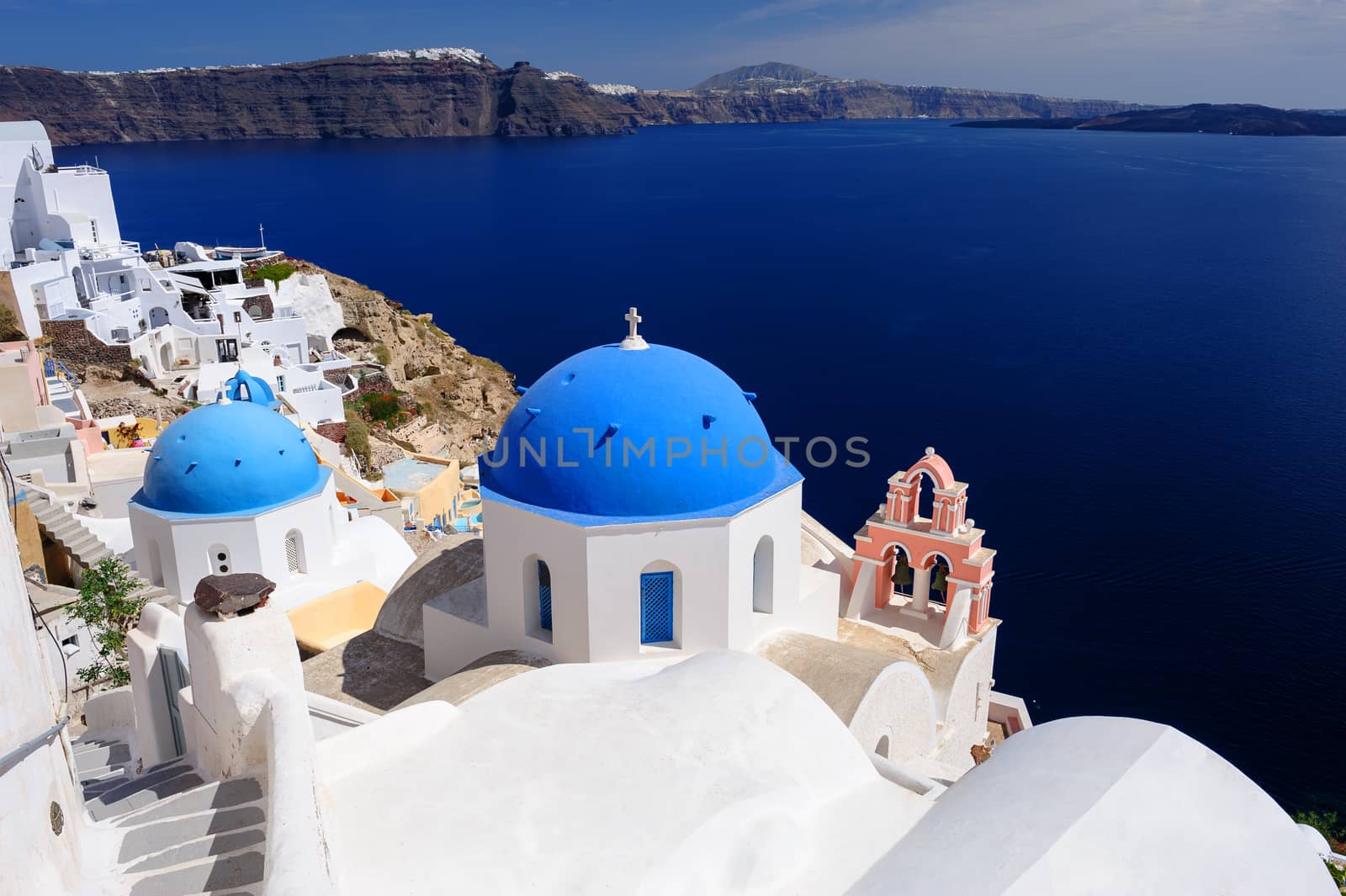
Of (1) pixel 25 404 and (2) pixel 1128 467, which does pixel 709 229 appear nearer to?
(2) pixel 1128 467

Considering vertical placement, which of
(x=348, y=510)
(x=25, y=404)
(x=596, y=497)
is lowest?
(x=348, y=510)

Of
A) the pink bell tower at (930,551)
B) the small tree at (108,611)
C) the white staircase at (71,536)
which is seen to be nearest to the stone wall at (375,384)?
the white staircase at (71,536)

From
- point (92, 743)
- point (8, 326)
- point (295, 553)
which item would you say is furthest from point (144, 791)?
point (8, 326)

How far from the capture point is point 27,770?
15.0ft

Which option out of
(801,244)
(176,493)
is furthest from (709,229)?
(176,493)

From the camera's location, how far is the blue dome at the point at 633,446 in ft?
34.8

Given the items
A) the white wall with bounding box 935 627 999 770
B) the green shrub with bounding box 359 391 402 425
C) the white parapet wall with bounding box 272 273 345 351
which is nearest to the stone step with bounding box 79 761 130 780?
the white wall with bounding box 935 627 999 770

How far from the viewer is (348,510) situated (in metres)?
21.8

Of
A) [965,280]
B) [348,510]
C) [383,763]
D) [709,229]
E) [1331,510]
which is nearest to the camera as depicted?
[383,763]

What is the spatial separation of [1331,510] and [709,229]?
220 feet

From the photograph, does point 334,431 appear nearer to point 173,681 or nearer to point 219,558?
point 219,558

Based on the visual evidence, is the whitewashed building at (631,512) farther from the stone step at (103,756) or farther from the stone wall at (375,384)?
the stone wall at (375,384)

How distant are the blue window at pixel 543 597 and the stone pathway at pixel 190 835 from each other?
4.90 meters

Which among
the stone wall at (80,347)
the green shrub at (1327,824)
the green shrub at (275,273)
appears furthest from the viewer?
the green shrub at (275,273)
